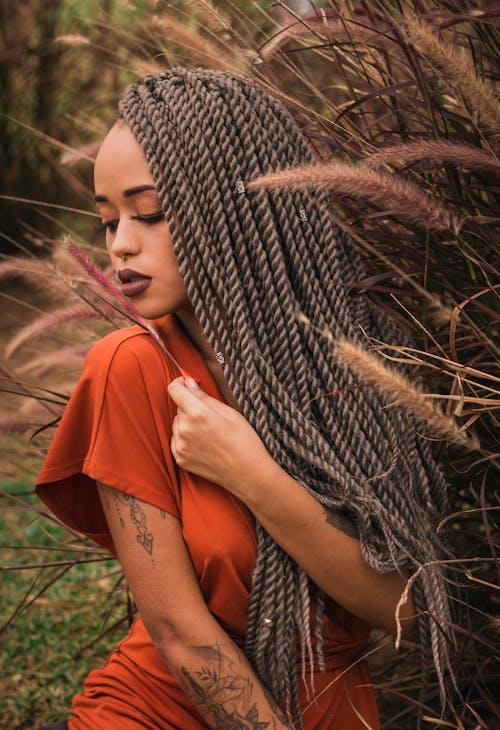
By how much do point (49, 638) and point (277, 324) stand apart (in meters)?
1.97

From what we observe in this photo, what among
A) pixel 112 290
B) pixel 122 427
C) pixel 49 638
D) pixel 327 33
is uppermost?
pixel 327 33

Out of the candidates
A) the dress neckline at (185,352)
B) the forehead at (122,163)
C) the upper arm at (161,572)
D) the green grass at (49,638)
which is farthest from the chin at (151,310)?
the green grass at (49,638)

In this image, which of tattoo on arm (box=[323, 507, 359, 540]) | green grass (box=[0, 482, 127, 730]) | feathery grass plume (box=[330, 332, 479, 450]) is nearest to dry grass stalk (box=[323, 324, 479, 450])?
feathery grass plume (box=[330, 332, 479, 450])

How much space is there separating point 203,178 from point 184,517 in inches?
24.0

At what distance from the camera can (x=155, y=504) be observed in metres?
1.59

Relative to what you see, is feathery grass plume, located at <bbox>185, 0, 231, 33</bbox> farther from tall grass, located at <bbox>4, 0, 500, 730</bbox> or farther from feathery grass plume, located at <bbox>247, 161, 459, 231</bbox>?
feathery grass plume, located at <bbox>247, 161, 459, 231</bbox>

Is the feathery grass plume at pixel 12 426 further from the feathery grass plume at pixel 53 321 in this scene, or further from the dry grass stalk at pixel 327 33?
the dry grass stalk at pixel 327 33

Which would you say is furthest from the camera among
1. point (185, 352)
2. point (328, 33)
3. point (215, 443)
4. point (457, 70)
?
point (328, 33)

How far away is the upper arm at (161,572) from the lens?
1.57 m

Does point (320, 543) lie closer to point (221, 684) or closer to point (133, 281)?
point (221, 684)

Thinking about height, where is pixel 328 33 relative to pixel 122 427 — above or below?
above

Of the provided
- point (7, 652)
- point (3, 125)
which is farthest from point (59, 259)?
point (3, 125)

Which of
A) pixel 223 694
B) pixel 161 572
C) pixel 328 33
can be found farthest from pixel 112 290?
pixel 223 694

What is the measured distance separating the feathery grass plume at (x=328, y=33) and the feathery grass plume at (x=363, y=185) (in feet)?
1.48
